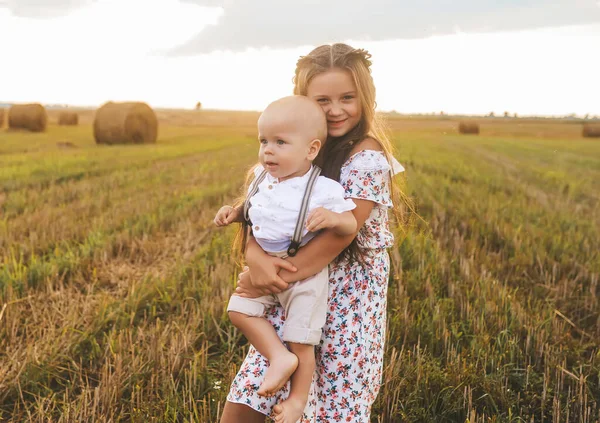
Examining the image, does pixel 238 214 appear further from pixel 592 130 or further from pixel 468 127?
pixel 592 130

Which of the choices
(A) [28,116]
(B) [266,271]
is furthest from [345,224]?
(A) [28,116]

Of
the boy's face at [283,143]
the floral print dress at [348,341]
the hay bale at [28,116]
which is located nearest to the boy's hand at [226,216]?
the boy's face at [283,143]

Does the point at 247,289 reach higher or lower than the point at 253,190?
lower

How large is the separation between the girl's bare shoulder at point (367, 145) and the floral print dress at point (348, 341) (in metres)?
0.02

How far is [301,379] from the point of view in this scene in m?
1.78

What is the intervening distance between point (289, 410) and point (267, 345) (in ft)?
0.72

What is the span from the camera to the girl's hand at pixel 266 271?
1.75 meters

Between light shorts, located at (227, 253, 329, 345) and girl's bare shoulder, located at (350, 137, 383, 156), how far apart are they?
458 millimetres

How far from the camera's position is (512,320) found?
3.02 meters

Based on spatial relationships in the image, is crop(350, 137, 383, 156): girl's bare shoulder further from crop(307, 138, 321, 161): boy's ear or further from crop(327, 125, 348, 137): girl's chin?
crop(307, 138, 321, 161): boy's ear

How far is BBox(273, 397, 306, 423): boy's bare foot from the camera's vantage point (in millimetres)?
1690

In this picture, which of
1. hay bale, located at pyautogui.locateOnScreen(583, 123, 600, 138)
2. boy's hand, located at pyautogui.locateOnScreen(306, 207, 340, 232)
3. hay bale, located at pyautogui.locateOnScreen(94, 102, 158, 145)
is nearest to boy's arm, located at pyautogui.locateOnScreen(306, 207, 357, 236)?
boy's hand, located at pyautogui.locateOnScreen(306, 207, 340, 232)

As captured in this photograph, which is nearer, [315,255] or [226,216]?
[315,255]

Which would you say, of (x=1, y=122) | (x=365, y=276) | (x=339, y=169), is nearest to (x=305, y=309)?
(x=365, y=276)
